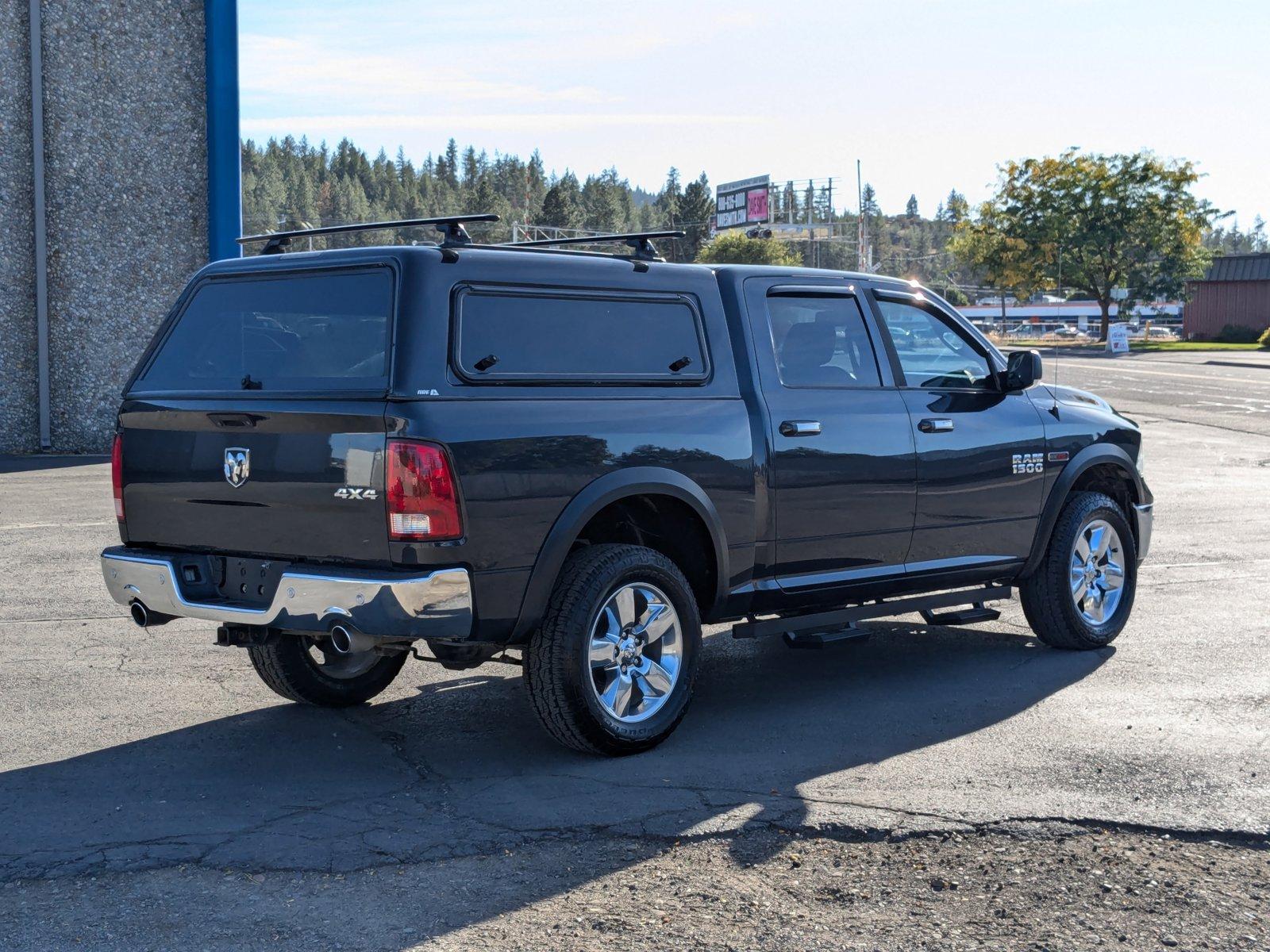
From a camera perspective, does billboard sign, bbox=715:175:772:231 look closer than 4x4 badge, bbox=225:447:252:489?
No

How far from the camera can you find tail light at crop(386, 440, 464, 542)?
500cm

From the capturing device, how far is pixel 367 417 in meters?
5.05

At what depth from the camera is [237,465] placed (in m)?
5.44

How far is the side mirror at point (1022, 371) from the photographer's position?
7254mm

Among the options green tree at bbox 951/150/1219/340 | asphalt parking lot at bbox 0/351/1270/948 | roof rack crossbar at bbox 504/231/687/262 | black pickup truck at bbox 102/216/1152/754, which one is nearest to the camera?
asphalt parking lot at bbox 0/351/1270/948

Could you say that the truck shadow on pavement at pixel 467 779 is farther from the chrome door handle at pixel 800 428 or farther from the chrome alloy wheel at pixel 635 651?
the chrome door handle at pixel 800 428

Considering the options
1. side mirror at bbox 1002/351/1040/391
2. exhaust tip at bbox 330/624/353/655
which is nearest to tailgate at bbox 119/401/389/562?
exhaust tip at bbox 330/624/353/655

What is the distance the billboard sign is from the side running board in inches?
4711

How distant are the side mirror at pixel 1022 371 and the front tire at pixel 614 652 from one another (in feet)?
7.85

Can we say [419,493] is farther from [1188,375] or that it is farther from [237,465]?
[1188,375]

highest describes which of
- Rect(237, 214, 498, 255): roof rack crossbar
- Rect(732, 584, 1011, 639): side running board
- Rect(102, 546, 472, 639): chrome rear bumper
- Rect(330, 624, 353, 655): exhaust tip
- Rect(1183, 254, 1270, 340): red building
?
Rect(1183, 254, 1270, 340): red building

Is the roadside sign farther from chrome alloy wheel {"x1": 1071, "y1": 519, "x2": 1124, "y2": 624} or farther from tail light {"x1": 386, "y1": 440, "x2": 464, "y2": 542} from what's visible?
tail light {"x1": 386, "y1": 440, "x2": 464, "y2": 542}

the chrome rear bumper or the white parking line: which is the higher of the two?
the white parking line

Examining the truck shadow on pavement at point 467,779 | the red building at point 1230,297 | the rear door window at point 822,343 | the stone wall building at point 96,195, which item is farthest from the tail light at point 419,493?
the red building at point 1230,297
